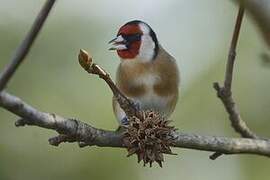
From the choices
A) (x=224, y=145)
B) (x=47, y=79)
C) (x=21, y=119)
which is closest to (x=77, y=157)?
(x=47, y=79)

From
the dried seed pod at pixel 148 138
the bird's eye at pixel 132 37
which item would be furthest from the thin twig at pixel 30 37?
the bird's eye at pixel 132 37

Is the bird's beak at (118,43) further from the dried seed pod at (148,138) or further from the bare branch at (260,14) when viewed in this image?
the bare branch at (260,14)

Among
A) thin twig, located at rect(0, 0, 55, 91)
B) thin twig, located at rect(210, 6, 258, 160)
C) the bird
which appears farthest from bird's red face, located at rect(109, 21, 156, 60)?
thin twig, located at rect(0, 0, 55, 91)

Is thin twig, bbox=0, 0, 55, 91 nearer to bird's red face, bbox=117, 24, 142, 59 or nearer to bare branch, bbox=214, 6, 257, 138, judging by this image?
bare branch, bbox=214, 6, 257, 138

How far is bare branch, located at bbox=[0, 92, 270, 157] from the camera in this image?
120 cm

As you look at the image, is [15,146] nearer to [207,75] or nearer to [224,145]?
[207,75]

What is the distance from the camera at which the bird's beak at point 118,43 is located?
6.37ft

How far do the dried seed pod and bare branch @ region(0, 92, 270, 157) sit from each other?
0.07 feet

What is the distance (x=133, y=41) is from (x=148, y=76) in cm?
21

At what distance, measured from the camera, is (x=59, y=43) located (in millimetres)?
5504

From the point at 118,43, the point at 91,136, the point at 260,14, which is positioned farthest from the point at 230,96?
the point at 260,14

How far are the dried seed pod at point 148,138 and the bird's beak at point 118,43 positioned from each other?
347 mm

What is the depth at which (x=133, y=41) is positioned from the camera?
2100 millimetres

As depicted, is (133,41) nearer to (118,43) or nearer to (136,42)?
(136,42)
